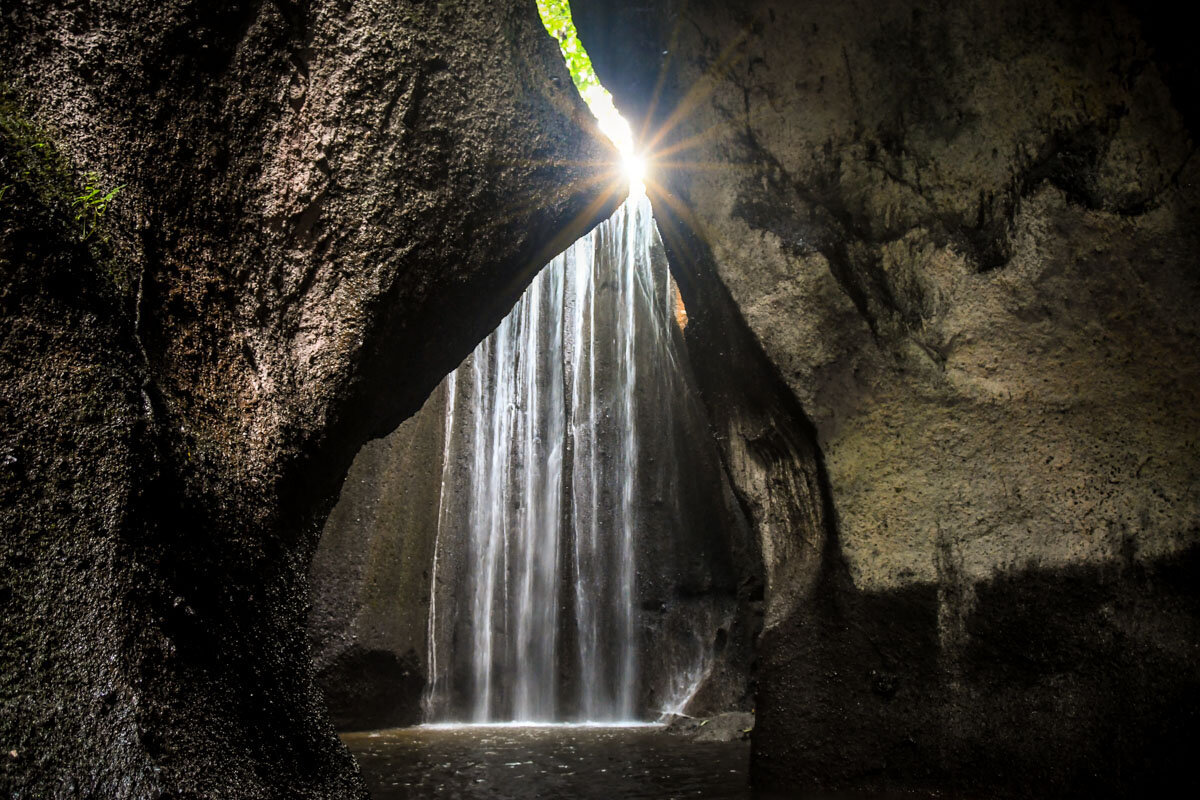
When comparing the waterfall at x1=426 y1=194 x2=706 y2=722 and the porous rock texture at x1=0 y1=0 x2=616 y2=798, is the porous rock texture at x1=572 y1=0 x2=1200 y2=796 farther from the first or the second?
the waterfall at x1=426 y1=194 x2=706 y2=722

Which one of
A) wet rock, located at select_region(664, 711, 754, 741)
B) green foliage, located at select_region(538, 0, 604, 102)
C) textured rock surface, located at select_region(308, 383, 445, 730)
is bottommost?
wet rock, located at select_region(664, 711, 754, 741)

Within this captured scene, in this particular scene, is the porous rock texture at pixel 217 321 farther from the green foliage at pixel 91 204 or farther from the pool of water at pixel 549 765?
the pool of water at pixel 549 765

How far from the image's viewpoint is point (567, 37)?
32.0 ft

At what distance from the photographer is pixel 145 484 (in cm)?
218

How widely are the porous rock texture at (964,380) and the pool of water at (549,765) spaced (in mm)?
711

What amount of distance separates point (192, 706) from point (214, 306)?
1353 mm

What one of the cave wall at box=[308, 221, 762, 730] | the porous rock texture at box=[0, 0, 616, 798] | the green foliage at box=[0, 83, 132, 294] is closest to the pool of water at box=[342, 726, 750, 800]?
the cave wall at box=[308, 221, 762, 730]

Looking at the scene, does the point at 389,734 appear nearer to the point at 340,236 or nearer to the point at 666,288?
the point at 340,236

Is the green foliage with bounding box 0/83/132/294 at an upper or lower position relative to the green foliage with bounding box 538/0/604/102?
lower

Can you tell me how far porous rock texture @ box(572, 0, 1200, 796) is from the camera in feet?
11.9

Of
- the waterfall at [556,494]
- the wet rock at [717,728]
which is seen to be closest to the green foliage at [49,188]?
the wet rock at [717,728]

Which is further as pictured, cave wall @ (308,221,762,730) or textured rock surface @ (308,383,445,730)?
cave wall @ (308,221,762,730)

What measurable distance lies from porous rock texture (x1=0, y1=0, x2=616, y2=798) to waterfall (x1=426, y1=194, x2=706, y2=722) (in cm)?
696

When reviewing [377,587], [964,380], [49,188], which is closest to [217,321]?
[49,188]
